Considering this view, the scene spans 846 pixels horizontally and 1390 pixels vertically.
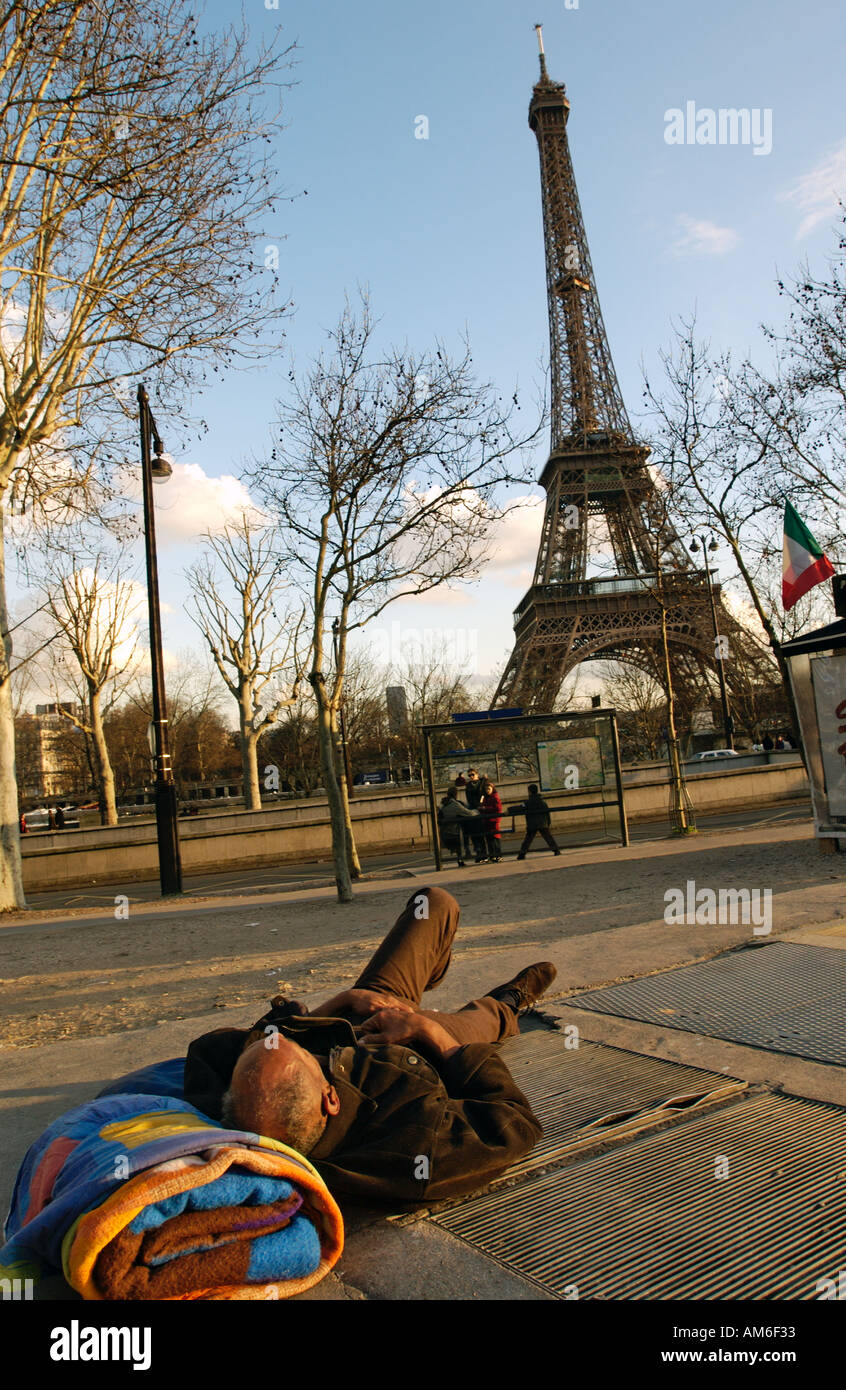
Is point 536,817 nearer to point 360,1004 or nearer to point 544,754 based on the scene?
point 544,754

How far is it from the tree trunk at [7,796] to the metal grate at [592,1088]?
11.8 meters

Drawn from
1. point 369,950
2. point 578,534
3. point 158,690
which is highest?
point 578,534

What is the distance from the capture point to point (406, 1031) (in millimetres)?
3273

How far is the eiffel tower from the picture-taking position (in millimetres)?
39719

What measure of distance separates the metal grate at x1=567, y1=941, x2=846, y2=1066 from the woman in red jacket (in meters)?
9.63

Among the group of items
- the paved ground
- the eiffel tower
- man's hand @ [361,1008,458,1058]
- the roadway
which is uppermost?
the eiffel tower

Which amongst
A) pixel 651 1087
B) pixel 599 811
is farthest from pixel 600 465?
pixel 651 1087

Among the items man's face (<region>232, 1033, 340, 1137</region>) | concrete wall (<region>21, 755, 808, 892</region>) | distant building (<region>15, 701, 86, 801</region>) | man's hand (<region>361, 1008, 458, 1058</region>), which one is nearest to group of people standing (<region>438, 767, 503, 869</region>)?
concrete wall (<region>21, 755, 808, 892</region>)

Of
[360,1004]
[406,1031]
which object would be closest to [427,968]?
[360,1004]

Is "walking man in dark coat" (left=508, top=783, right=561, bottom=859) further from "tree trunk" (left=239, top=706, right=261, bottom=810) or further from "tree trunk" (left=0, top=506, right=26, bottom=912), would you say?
"tree trunk" (left=239, top=706, right=261, bottom=810)

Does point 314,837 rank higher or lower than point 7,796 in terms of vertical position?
lower

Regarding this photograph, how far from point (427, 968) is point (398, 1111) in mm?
1171
